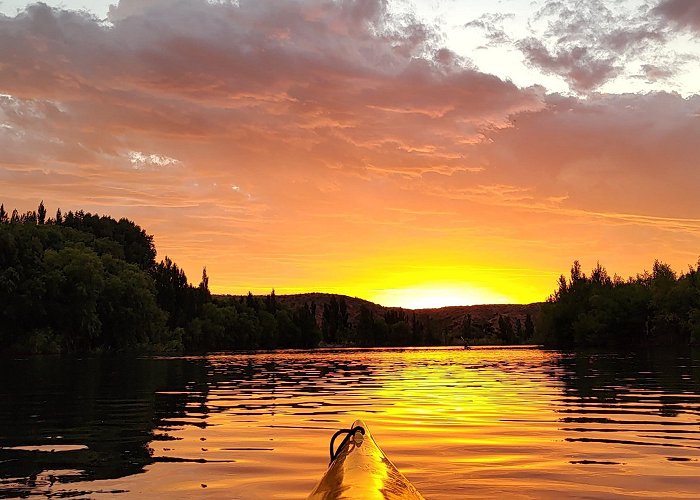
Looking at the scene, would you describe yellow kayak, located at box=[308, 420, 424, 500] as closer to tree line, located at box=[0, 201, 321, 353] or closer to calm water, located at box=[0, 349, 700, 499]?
calm water, located at box=[0, 349, 700, 499]

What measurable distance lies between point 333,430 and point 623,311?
127961mm

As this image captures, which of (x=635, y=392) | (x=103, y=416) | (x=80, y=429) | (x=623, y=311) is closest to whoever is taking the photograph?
(x=80, y=429)

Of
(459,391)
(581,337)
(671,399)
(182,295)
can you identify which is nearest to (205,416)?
(459,391)

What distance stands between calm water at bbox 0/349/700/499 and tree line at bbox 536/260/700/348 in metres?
103

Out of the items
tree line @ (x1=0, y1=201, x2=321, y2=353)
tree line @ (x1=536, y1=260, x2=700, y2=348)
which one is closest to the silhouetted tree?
tree line @ (x1=0, y1=201, x2=321, y2=353)

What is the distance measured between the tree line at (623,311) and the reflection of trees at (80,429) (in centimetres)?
10601

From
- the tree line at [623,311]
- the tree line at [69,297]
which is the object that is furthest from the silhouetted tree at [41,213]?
the tree line at [623,311]

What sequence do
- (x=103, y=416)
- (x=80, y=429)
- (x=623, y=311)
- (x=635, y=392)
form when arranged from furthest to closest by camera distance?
(x=623, y=311)
(x=635, y=392)
(x=103, y=416)
(x=80, y=429)

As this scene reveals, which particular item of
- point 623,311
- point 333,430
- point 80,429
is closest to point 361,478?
point 333,430

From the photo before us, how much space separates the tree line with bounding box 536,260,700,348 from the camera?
12075 cm

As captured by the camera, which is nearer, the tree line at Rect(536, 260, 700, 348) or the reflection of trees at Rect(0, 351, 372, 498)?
the reflection of trees at Rect(0, 351, 372, 498)

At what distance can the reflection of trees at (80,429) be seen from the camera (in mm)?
10680

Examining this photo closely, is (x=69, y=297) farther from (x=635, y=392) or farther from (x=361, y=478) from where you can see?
(x=361, y=478)

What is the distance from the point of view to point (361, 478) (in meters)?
6.87
